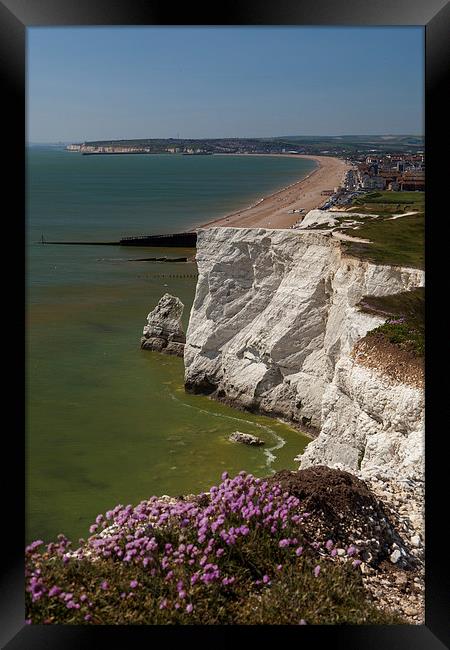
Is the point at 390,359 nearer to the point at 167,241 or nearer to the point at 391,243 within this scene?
the point at 391,243

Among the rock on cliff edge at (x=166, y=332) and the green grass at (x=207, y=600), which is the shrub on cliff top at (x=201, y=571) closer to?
the green grass at (x=207, y=600)

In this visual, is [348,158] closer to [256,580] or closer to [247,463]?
[247,463]

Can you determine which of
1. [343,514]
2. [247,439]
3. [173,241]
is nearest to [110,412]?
[247,439]

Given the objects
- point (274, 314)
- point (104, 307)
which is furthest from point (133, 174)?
point (274, 314)

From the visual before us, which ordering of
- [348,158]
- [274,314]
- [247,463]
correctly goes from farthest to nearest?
[348,158]
[274,314]
[247,463]

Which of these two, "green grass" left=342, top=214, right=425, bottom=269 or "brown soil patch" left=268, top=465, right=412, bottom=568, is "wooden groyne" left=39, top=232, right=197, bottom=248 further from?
"brown soil patch" left=268, top=465, right=412, bottom=568

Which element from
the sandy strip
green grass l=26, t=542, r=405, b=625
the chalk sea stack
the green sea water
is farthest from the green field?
green grass l=26, t=542, r=405, b=625
